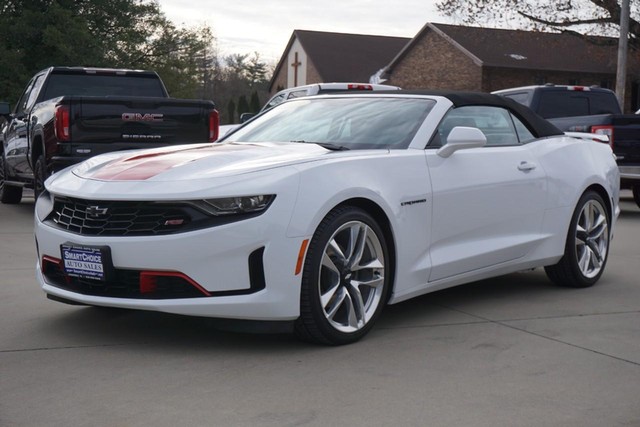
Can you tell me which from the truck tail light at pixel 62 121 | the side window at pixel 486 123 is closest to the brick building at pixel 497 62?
the truck tail light at pixel 62 121

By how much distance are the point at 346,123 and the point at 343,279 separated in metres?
1.31

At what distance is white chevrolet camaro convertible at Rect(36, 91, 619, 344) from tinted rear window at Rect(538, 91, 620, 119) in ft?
28.1

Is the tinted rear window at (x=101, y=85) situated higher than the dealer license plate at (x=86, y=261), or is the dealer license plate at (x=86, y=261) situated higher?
the tinted rear window at (x=101, y=85)

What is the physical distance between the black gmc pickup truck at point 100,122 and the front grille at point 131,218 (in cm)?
571

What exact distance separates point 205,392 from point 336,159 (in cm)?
156

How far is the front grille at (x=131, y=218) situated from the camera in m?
4.74

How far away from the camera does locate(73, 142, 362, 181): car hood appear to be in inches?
195

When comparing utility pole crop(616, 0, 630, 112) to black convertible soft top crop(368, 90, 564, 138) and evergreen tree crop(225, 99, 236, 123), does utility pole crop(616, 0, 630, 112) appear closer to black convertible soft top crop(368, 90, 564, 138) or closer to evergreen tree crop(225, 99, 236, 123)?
black convertible soft top crop(368, 90, 564, 138)

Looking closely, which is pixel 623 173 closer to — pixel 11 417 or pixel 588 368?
pixel 588 368

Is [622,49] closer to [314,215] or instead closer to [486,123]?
[486,123]

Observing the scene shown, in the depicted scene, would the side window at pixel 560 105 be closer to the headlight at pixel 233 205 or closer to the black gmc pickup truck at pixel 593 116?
the black gmc pickup truck at pixel 593 116

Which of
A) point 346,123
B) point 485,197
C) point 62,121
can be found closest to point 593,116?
point 62,121

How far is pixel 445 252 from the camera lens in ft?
18.9

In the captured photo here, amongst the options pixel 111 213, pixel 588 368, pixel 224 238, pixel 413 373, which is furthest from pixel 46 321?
pixel 588 368
